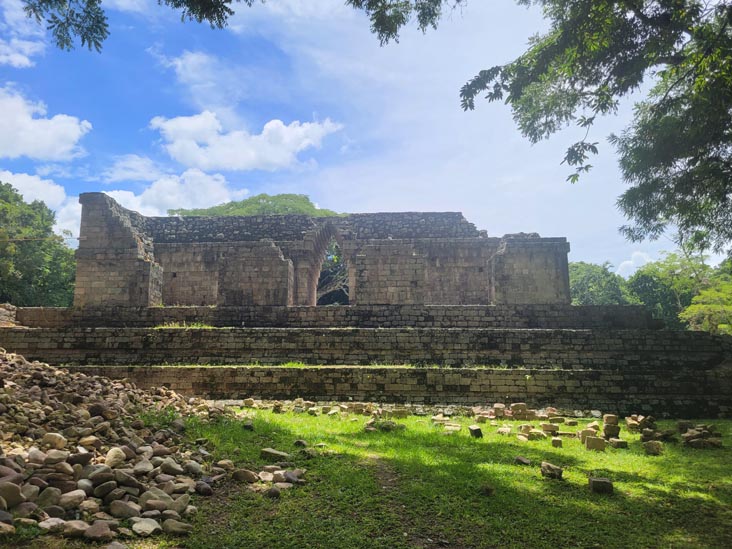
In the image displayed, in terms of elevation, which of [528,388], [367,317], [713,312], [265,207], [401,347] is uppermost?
[265,207]

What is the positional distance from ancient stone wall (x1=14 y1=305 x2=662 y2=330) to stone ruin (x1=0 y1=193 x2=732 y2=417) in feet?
0.11

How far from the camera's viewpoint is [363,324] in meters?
13.1

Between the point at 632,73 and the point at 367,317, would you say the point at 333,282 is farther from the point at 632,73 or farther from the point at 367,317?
the point at 632,73

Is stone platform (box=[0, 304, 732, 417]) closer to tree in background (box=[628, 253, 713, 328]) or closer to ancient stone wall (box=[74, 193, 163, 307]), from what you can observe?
ancient stone wall (box=[74, 193, 163, 307])

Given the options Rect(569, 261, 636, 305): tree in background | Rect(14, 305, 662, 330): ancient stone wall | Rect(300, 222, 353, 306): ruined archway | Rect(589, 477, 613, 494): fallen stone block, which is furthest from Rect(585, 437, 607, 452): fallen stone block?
Rect(569, 261, 636, 305): tree in background

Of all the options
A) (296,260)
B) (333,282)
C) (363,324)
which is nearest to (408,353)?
(363,324)

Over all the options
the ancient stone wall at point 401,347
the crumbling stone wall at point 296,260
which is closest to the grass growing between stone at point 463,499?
the ancient stone wall at point 401,347

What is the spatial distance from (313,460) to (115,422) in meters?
2.47

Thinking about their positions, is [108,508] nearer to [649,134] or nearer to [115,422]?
[115,422]

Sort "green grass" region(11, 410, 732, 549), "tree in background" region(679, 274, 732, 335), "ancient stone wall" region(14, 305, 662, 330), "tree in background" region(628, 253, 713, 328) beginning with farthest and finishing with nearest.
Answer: "tree in background" region(628, 253, 713, 328) < "tree in background" region(679, 274, 732, 335) < "ancient stone wall" region(14, 305, 662, 330) < "green grass" region(11, 410, 732, 549)

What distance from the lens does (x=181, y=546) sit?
364cm

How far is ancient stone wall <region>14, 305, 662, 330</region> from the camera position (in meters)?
12.9

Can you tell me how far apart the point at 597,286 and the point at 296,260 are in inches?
1115

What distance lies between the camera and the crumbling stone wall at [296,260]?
15398 mm
